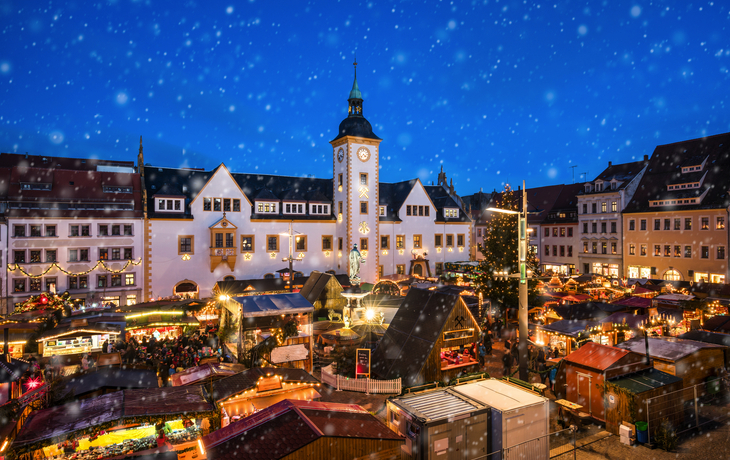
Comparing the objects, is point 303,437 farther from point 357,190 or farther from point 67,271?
point 357,190

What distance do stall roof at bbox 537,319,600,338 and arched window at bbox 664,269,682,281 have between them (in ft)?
84.0

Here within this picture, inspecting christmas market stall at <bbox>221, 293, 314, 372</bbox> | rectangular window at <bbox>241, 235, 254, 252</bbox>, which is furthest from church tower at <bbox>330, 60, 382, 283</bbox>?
christmas market stall at <bbox>221, 293, 314, 372</bbox>

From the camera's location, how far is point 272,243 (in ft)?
129

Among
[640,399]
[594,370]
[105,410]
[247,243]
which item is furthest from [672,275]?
[105,410]

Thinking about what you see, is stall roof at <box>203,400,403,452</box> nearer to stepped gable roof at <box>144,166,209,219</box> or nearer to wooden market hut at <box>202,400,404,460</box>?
wooden market hut at <box>202,400,404,460</box>

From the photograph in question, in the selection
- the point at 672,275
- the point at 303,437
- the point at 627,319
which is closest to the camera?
the point at 303,437

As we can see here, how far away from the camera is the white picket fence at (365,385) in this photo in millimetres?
15531

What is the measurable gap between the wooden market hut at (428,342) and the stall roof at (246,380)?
15.8 feet

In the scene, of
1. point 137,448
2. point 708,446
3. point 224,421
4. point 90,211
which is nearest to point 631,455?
point 708,446

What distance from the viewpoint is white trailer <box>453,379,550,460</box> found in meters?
9.77

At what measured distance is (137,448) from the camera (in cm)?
875

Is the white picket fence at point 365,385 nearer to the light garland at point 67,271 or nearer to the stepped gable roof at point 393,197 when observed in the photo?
the light garland at point 67,271

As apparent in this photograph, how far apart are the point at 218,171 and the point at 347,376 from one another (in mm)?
25933

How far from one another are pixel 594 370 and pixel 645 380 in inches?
54.7
